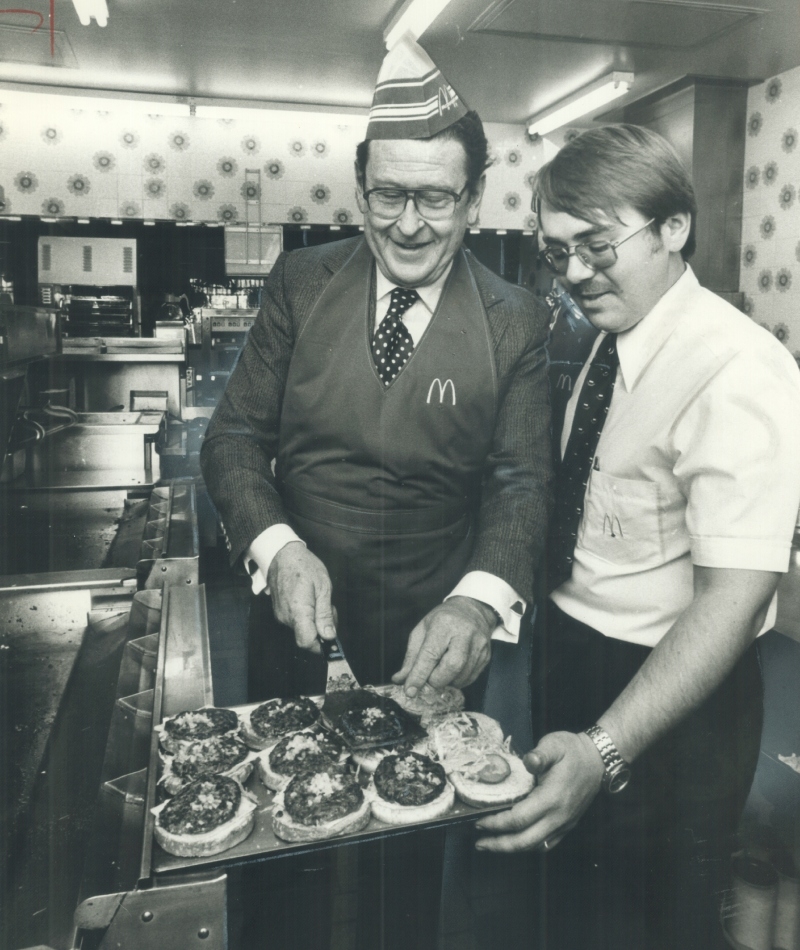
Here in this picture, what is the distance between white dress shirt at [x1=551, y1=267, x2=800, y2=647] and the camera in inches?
39.5

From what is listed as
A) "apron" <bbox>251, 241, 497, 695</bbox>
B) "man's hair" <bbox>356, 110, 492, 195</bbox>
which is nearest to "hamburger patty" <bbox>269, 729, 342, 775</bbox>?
"apron" <bbox>251, 241, 497, 695</bbox>

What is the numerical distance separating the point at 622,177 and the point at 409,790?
976mm

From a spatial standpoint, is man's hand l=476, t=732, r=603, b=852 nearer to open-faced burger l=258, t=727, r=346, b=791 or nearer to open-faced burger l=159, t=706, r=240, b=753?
open-faced burger l=258, t=727, r=346, b=791

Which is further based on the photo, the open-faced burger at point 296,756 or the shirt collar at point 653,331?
the shirt collar at point 653,331

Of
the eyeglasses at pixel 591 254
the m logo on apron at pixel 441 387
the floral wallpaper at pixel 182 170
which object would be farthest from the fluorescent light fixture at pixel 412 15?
the eyeglasses at pixel 591 254

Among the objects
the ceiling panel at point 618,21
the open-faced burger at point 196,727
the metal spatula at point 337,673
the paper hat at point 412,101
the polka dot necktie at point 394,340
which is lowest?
the open-faced burger at point 196,727

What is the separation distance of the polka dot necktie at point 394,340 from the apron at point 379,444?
20mm

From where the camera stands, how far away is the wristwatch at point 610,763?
104cm

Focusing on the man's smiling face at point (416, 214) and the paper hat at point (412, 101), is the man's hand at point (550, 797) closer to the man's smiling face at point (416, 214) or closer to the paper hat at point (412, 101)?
the man's smiling face at point (416, 214)

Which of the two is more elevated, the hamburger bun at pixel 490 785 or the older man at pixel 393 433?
the older man at pixel 393 433

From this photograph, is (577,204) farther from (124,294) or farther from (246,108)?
(124,294)

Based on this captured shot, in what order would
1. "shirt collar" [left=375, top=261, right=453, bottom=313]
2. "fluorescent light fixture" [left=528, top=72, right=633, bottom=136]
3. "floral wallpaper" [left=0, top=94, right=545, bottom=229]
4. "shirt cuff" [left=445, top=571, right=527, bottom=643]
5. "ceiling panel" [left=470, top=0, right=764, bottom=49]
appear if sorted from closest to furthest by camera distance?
"shirt cuff" [left=445, top=571, right=527, bottom=643], "shirt collar" [left=375, top=261, right=453, bottom=313], "floral wallpaper" [left=0, top=94, right=545, bottom=229], "ceiling panel" [left=470, top=0, right=764, bottom=49], "fluorescent light fixture" [left=528, top=72, right=633, bottom=136]

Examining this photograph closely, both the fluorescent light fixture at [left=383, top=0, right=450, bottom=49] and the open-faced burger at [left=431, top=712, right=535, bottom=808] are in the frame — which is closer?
the open-faced burger at [left=431, top=712, right=535, bottom=808]

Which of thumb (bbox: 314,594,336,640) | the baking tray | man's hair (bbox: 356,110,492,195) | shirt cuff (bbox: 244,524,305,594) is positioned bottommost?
the baking tray
